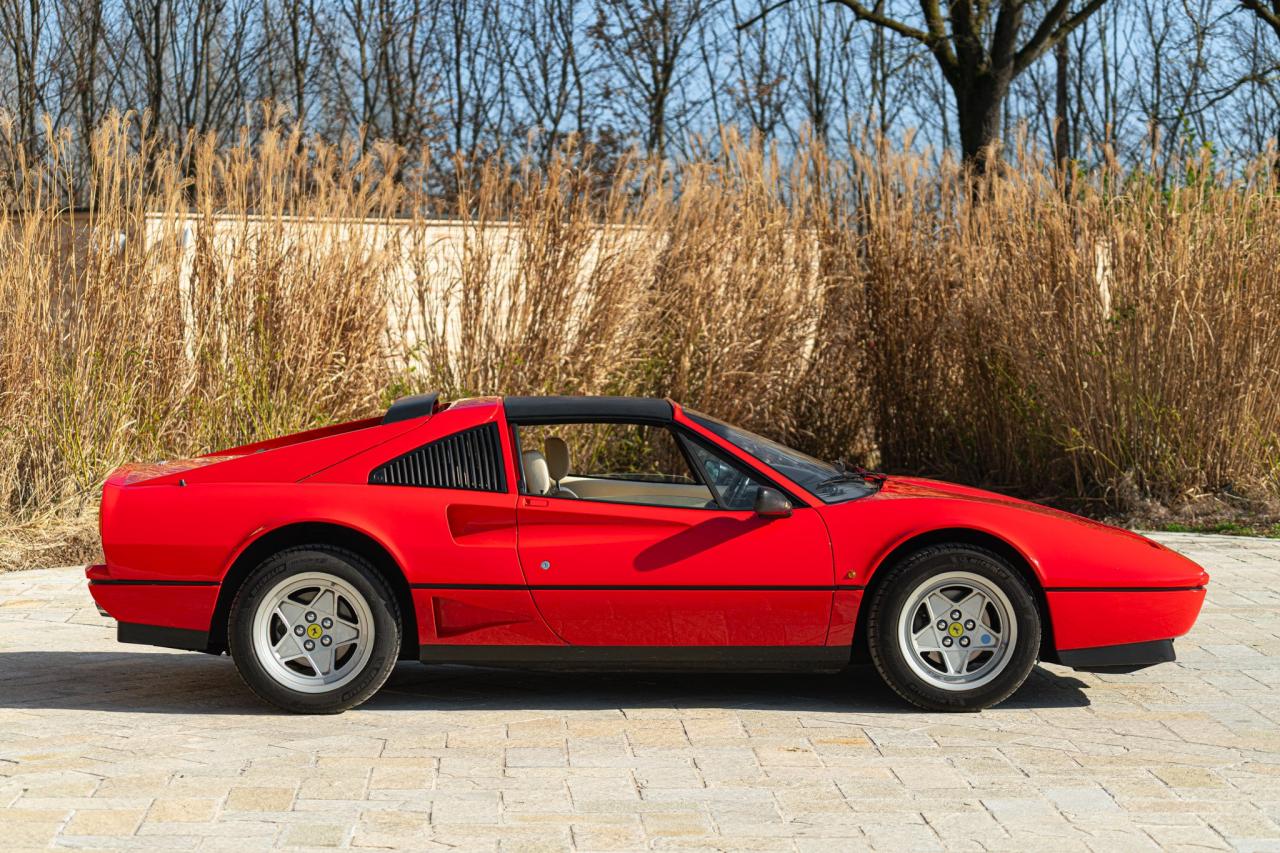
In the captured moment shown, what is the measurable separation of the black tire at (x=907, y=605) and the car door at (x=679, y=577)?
22 cm

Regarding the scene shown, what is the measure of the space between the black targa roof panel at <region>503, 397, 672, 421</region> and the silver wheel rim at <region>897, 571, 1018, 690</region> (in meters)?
1.21

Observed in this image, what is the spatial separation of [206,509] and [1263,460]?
873 cm

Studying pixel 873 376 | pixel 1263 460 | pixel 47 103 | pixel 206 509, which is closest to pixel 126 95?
pixel 47 103

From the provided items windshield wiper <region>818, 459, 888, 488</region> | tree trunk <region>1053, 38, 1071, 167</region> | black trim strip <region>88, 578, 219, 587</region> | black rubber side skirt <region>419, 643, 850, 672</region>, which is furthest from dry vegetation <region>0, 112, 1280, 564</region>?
tree trunk <region>1053, 38, 1071, 167</region>

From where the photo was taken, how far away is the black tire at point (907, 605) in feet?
18.4

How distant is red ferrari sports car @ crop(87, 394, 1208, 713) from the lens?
5.63m

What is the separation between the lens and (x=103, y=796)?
4.53 m

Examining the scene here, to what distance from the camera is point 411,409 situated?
600 cm

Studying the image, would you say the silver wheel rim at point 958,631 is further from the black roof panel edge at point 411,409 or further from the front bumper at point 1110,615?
the black roof panel edge at point 411,409

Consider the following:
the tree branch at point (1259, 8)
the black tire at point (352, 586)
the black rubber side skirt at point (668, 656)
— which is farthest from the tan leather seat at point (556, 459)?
the tree branch at point (1259, 8)

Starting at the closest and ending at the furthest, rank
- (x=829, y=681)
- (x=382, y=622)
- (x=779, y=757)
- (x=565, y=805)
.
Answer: (x=565, y=805) < (x=779, y=757) < (x=382, y=622) < (x=829, y=681)

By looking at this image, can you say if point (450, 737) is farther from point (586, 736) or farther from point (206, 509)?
point (206, 509)

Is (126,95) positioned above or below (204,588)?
above

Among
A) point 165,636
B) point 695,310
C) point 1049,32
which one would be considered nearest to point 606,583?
point 165,636
